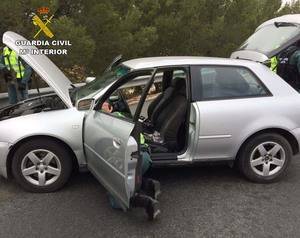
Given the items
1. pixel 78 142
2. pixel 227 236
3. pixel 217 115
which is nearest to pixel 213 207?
pixel 227 236

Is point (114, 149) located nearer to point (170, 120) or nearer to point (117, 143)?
point (117, 143)

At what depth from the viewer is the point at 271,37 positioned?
912cm

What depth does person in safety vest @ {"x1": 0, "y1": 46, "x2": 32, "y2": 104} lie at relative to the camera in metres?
8.45

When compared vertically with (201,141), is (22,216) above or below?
below

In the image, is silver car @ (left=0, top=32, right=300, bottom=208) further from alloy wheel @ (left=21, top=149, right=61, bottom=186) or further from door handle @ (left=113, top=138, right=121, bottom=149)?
door handle @ (left=113, top=138, right=121, bottom=149)

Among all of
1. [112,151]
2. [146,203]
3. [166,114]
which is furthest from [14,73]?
[146,203]

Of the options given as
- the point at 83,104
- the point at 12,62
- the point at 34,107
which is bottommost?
the point at 12,62

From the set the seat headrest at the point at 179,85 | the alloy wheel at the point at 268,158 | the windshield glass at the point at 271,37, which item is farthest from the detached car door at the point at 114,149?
the windshield glass at the point at 271,37

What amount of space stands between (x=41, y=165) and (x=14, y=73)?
467 cm

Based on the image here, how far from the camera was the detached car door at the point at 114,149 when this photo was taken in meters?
3.85

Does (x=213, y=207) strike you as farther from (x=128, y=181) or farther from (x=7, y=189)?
(x=7, y=189)

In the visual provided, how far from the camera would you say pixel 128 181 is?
3875mm

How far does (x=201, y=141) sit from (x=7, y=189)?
7.44 feet

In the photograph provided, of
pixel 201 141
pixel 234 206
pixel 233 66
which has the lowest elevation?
pixel 234 206
